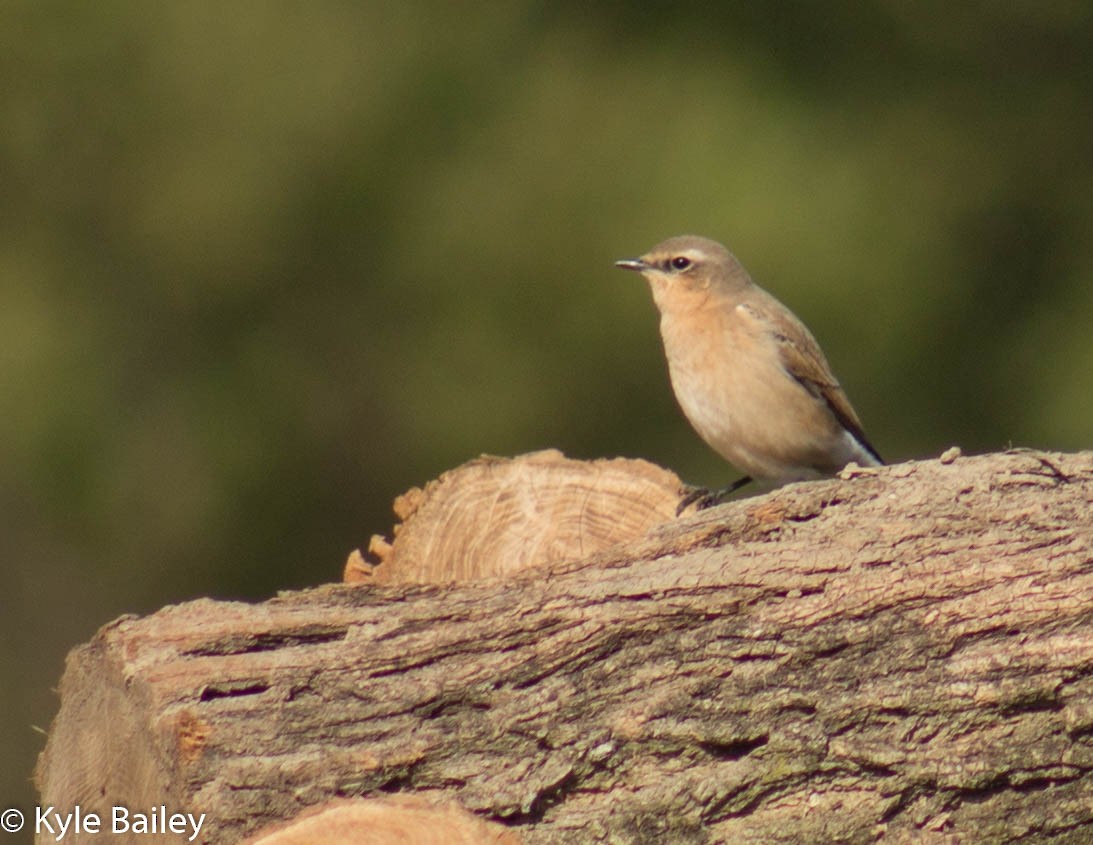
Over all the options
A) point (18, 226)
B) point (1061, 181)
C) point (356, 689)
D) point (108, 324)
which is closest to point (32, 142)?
point (18, 226)

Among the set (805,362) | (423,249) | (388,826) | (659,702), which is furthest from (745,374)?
(423,249)

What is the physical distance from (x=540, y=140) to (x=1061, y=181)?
478cm

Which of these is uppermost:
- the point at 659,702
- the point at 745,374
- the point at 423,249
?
the point at 423,249

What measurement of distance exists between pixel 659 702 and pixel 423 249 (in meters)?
10.1

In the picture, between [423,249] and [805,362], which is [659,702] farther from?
[423,249]

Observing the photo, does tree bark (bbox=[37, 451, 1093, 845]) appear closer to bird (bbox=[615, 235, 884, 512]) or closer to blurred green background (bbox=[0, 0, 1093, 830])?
bird (bbox=[615, 235, 884, 512])

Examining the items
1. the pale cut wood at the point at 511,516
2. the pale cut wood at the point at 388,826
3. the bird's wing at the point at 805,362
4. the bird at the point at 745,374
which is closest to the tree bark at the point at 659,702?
the pale cut wood at the point at 388,826

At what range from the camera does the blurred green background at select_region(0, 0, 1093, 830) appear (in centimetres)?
1445

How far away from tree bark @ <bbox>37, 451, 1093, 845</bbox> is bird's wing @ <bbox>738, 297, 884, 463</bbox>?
3.15 metres

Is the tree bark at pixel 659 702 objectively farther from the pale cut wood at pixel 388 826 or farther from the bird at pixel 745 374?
the bird at pixel 745 374

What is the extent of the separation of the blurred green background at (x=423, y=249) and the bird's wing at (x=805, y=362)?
513 centimetres

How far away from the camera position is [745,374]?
8.27 m

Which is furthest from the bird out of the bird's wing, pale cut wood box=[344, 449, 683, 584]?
pale cut wood box=[344, 449, 683, 584]

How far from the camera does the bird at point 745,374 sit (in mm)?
8258
